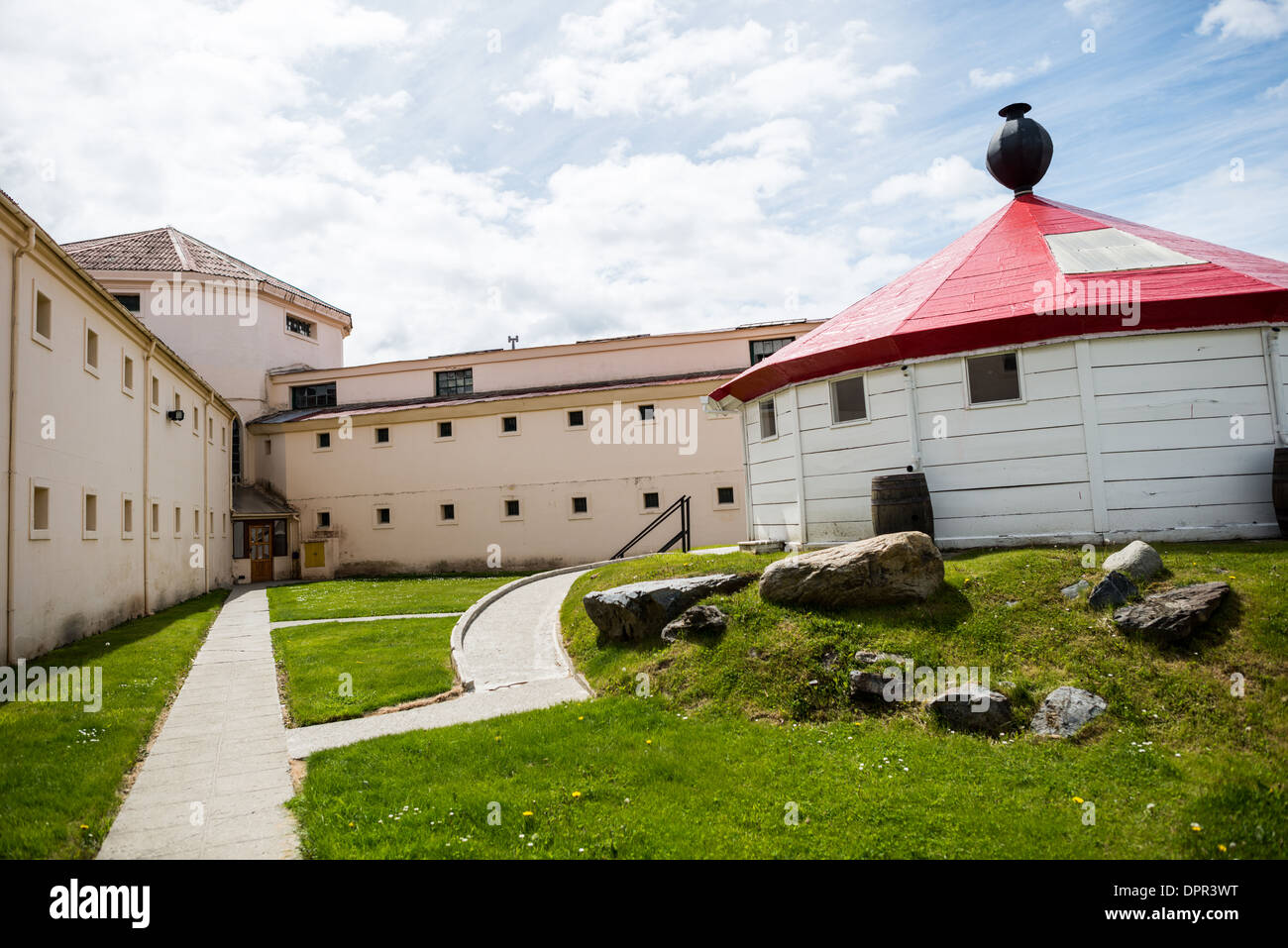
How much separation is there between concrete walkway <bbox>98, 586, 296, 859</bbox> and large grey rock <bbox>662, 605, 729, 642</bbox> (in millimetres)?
4324

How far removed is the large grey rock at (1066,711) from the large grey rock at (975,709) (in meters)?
0.25

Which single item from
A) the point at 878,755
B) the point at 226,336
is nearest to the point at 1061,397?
the point at 878,755

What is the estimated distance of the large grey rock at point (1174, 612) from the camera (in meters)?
7.14

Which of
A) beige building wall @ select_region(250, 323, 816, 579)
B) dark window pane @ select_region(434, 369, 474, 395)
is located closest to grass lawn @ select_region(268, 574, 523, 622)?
beige building wall @ select_region(250, 323, 816, 579)

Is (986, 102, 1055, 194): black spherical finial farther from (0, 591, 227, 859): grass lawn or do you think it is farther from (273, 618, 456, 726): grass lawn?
(0, 591, 227, 859): grass lawn

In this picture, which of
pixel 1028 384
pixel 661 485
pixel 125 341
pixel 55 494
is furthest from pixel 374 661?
pixel 661 485

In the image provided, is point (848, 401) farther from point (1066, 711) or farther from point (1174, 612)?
point (1066, 711)

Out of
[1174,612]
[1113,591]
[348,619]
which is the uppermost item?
[1113,591]

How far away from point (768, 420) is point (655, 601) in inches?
207

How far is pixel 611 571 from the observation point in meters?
15.0

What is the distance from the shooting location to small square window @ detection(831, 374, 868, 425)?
39.0 ft

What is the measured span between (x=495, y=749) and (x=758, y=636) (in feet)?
10.4

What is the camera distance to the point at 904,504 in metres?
10.6
